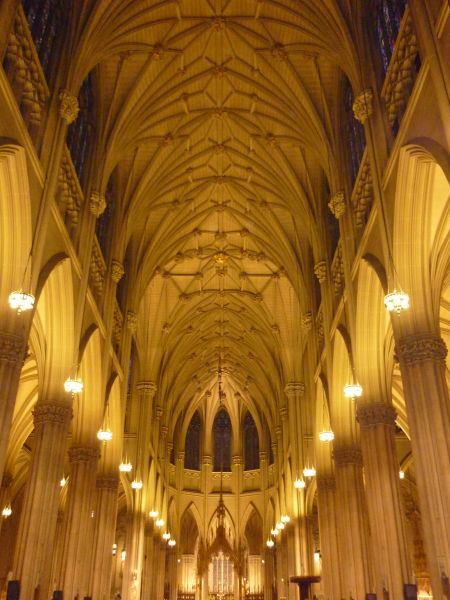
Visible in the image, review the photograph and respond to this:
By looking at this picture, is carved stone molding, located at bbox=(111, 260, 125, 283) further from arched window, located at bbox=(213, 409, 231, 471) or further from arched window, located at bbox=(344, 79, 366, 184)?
arched window, located at bbox=(213, 409, 231, 471)

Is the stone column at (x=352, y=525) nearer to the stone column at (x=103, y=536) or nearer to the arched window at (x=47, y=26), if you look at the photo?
the stone column at (x=103, y=536)

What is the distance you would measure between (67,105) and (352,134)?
933cm

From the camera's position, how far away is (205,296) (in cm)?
3662

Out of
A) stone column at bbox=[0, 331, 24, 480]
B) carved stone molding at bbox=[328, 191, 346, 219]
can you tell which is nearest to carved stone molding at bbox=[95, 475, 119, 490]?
stone column at bbox=[0, 331, 24, 480]

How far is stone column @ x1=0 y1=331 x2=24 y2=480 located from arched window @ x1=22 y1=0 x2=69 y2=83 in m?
7.33

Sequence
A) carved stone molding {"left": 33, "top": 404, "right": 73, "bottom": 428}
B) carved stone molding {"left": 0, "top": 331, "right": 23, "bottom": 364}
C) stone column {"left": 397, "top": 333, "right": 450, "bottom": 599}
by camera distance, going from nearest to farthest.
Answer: stone column {"left": 397, "top": 333, "right": 450, "bottom": 599}, carved stone molding {"left": 0, "top": 331, "right": 23, "bottom": 364}, carved stone molding {"left": 33, "top": 404, "right": 73, "bottom": 428}

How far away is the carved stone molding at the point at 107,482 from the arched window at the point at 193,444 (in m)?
24.2

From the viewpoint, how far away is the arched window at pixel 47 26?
15438mm

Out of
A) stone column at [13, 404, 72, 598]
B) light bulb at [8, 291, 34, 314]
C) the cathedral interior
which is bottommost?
stone column at [13, 404, 72, 598]

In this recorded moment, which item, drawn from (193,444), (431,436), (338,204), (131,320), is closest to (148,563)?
(193,444)

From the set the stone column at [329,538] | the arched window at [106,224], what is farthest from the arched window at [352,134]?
the stone column at [329,538]

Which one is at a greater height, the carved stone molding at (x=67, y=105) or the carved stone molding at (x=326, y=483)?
the carved stone molding at (x=67, y=105)

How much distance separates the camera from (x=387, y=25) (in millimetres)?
15969

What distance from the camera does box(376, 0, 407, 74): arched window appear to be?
15070 mm
